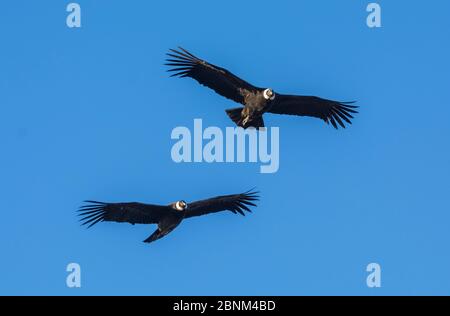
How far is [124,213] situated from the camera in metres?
28.4

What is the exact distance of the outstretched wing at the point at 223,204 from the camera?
28.8 metres

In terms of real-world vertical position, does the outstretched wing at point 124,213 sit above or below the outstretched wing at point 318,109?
below

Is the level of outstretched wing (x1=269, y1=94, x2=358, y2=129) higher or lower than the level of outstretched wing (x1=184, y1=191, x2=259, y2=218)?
higher

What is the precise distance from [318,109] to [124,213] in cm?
517

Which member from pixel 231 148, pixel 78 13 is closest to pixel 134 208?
pixel 231 148

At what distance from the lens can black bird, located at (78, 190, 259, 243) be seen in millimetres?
27938

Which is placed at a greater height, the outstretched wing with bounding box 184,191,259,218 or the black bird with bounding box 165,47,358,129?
the black bird with bounding box 165,47,358,129

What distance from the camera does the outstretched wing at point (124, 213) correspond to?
27.9 m

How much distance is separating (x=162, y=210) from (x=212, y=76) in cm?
331

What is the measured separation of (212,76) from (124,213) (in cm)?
373

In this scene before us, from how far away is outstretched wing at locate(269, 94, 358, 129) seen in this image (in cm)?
2875

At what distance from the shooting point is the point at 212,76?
28.1m

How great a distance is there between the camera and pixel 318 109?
95.7 feet
